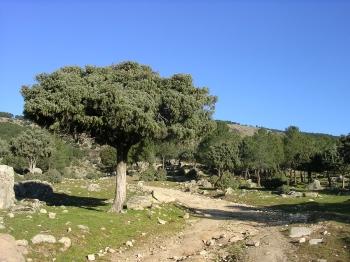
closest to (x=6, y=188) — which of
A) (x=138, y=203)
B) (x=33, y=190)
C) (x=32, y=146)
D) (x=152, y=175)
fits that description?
(x=138, y=203)

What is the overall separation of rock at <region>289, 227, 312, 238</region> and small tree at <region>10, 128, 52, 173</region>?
245 feet

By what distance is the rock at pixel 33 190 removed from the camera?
4665 cm

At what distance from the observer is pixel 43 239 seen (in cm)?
2267

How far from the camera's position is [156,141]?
37031mm

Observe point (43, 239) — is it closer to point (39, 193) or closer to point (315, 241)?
point (315, 241)

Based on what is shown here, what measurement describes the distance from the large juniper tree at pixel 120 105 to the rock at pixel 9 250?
37.7 ft

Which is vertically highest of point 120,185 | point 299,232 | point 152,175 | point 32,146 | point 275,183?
point 32,146

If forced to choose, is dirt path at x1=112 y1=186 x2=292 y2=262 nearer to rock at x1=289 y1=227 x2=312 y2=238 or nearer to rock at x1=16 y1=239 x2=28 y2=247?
rock at x1=289 y1=227 x2=312 y2=238

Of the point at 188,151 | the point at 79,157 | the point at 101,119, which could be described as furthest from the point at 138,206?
the point at 79,157

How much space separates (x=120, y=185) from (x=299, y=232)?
550 inches

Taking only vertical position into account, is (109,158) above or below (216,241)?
above

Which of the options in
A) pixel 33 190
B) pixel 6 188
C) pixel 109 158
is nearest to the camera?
pixel 6 188

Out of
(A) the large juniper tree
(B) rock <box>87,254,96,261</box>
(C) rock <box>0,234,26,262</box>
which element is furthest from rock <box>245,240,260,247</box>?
(C) rock <box>0,234,26,262</box>

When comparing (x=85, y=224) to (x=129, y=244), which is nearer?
(x=129, y=244)
